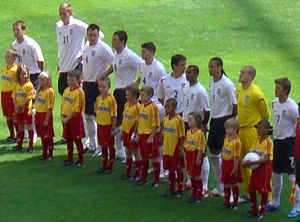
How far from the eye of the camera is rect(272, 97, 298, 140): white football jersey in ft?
40.2

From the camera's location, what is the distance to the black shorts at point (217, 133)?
12.9 meters

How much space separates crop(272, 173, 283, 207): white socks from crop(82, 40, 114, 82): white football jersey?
12.6 feet

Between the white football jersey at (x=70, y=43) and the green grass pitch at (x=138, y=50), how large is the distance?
4.18 ft

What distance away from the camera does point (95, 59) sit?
49.6 feet

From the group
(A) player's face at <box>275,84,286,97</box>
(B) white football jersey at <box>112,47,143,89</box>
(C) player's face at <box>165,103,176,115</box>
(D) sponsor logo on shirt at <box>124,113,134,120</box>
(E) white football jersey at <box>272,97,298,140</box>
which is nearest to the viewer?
(A) player's face at <box>275,84,286,97</box>

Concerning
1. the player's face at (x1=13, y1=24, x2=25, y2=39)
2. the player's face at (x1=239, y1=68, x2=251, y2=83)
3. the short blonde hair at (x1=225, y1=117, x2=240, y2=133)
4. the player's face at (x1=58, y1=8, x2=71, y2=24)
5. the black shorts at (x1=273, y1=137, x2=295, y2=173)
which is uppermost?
the player's face at (x1=58, y1=8, x2=71, y2=24)

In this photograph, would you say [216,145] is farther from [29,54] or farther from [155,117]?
[29,54]

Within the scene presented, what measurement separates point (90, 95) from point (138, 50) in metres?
5.94

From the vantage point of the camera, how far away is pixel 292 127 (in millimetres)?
12305

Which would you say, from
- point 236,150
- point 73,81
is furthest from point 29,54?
point 236,150

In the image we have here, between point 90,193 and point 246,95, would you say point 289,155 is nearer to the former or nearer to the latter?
point 246,95

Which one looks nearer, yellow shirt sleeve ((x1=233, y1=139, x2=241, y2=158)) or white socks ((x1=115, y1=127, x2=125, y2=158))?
yellow shirt sleeve ((x1=233, y1=139, x2=241, y2=158))

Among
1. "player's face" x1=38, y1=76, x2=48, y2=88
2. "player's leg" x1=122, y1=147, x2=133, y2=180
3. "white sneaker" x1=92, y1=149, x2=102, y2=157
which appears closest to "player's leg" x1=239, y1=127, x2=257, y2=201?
"player's leg" x1=122, y1=147, x2=133, y2=180

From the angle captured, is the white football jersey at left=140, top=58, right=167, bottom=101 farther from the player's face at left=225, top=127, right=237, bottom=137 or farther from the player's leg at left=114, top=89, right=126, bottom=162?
the player's face at left=225, top=127, right=237, bottom=137
